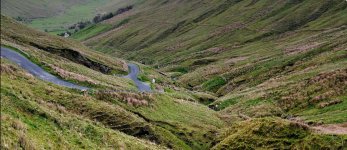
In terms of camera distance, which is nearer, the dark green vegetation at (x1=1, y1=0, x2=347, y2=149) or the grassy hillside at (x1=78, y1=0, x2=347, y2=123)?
the dark green vegetation at (x1=1, y1=0, x2=347, y2=149)

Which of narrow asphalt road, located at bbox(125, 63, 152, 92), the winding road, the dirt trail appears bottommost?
narrow asphalt road, located at bbox(125, 63, 152, 92)

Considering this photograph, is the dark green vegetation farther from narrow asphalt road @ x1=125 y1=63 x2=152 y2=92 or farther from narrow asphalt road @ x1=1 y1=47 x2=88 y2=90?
narrow asphalt road @ x1=125 y1=63 x2=152 y2=92

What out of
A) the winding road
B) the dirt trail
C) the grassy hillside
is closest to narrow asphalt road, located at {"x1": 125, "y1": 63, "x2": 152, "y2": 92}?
the grassy hillside

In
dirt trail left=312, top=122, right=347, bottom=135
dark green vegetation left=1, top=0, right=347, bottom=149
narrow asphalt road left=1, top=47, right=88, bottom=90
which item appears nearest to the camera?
dark green vegetation left=1, top=0, right=347, bottom=149

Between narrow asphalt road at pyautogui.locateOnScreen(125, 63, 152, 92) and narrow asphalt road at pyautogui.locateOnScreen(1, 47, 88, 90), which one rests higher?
narrow asphalt road at pyautogui.locateOnScreen(1, 47, 88, 90)

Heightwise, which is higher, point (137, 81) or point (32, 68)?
point (32, 68)

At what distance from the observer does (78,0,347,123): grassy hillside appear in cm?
6322

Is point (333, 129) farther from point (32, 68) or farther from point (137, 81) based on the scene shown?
point (137, 81)

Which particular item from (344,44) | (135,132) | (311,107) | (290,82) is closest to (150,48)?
(344,44)

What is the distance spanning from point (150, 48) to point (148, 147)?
487 ft

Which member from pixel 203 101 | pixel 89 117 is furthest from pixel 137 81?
pixel 89 117

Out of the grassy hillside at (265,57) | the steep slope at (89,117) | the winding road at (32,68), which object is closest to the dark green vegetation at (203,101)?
the steep slope at (89,117)

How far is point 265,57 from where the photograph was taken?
112 meters

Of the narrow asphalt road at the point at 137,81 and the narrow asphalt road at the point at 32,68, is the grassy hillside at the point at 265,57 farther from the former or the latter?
the narrow asphalt road at the point at 32,68
